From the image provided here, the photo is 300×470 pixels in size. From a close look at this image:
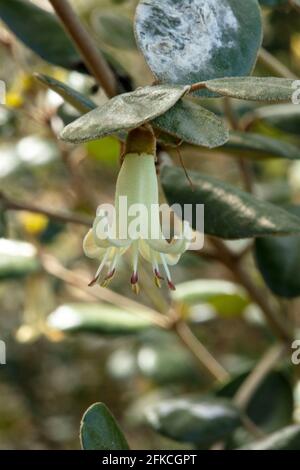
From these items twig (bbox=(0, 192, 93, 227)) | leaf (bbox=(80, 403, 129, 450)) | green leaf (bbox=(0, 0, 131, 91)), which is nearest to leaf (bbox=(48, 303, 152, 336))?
twig (bbox=(0, 192, 93, 227))

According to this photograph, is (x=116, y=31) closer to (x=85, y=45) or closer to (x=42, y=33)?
(x=42, y=33)

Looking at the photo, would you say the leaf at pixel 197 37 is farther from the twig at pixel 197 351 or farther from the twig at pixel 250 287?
the twig at pixel 197 351

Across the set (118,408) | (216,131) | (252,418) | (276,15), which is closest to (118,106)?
(216,131)

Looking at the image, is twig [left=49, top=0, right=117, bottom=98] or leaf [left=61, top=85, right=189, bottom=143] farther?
twig [left=49, top=0, right=117, bottom=98]

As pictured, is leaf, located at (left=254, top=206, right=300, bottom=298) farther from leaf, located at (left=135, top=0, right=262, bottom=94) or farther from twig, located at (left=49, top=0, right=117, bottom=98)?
leaf, located at (left=135, top=0, right=262, bottom=94)

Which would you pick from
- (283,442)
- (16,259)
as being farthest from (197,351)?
(283,442)
